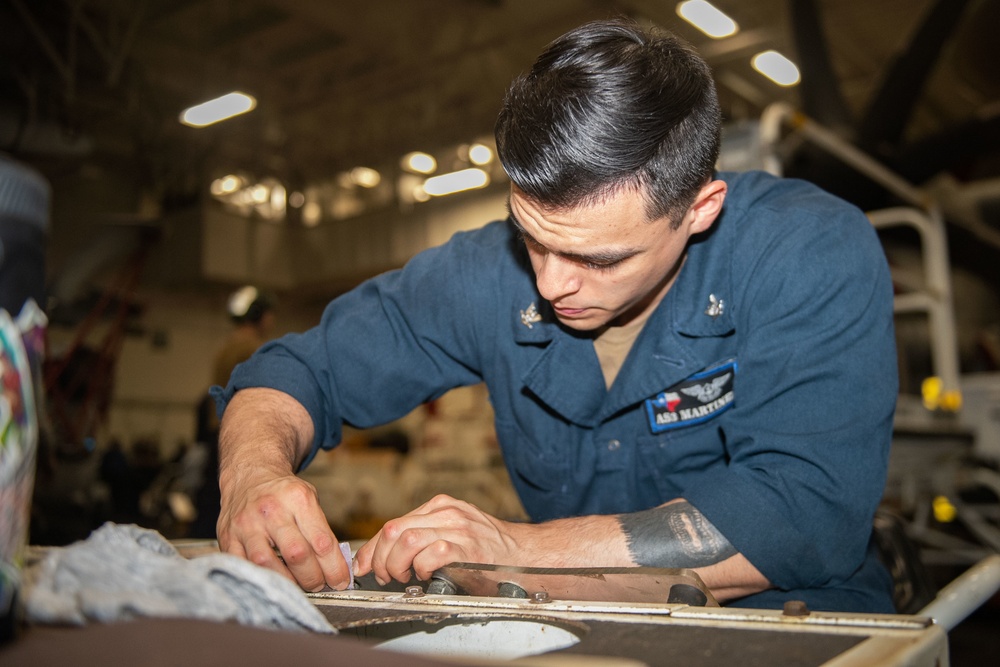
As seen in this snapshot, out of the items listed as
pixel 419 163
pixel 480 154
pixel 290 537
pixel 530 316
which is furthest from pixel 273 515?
pixel 419 163

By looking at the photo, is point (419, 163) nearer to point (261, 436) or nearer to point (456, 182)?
point (456, 182)

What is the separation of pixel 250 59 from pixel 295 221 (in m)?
3.08

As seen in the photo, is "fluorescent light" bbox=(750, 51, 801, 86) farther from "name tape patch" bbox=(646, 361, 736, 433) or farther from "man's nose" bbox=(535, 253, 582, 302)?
"man's nose" bbox=(535, 253, 582, 302)

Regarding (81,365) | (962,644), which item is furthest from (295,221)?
(962,644)

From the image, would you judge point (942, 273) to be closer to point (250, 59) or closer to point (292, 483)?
point (292, 483)

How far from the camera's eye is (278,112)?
8039mm

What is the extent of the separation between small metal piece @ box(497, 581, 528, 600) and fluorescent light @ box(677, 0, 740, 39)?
20.2 feet

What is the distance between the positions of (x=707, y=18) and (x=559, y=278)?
602 centimetres

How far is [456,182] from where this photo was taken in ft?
29.5

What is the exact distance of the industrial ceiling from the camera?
3.96 meters

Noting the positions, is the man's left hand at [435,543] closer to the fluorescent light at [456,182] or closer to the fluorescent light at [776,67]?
the fluorescent light at [776,67]

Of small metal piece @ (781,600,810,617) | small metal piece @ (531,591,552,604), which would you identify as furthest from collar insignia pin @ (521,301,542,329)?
small metal piece @ (781,600,810,617)

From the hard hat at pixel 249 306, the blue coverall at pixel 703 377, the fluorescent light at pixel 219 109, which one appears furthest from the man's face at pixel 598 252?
the fluorescent light at pixel 219 109

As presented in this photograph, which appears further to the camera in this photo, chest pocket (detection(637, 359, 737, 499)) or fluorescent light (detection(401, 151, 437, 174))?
fluorescent light (detection(401, 151, 437, 174))
